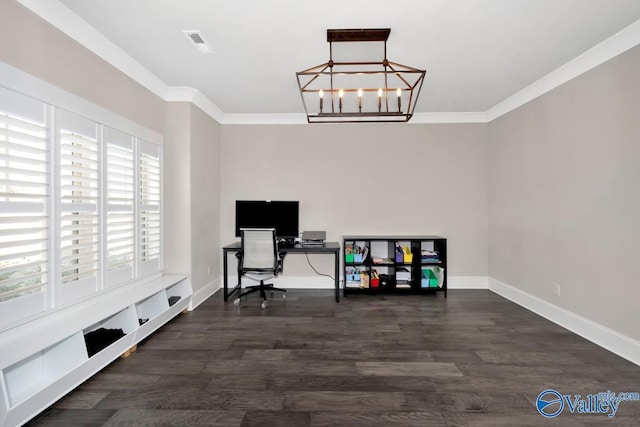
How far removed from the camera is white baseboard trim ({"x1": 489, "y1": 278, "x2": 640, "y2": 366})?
2.37m

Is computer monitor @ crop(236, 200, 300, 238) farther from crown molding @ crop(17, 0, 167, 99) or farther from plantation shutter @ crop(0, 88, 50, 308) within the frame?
plantation shutter @ crop(0, 88, 50, 308)

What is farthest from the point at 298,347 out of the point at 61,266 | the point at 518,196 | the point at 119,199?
the point at 518,196

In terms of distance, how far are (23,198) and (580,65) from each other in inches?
182

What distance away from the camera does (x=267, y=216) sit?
429 cm

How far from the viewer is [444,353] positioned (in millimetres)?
2477

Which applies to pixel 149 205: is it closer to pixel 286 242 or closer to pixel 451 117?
pixel 286 242

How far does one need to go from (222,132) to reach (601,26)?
429 cm

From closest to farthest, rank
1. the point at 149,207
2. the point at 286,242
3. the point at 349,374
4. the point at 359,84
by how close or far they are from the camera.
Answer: the point at 349,374 < the point at 149,207 < the point at 359,84 < the point at 286,242

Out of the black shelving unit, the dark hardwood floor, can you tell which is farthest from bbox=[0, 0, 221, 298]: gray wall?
the black shelving unit

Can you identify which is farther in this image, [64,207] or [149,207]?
[149,207]

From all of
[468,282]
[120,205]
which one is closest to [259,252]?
[120,205]

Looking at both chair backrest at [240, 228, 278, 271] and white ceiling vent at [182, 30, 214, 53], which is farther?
chair backrest at [240, 228, 278, 271]

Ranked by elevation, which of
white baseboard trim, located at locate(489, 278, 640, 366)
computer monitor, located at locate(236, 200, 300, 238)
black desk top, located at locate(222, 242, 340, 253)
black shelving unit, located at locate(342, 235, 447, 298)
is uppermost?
computer monitor, located at locate(236, 200, 300, 238)

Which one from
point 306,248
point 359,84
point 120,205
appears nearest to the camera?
point 120,205
